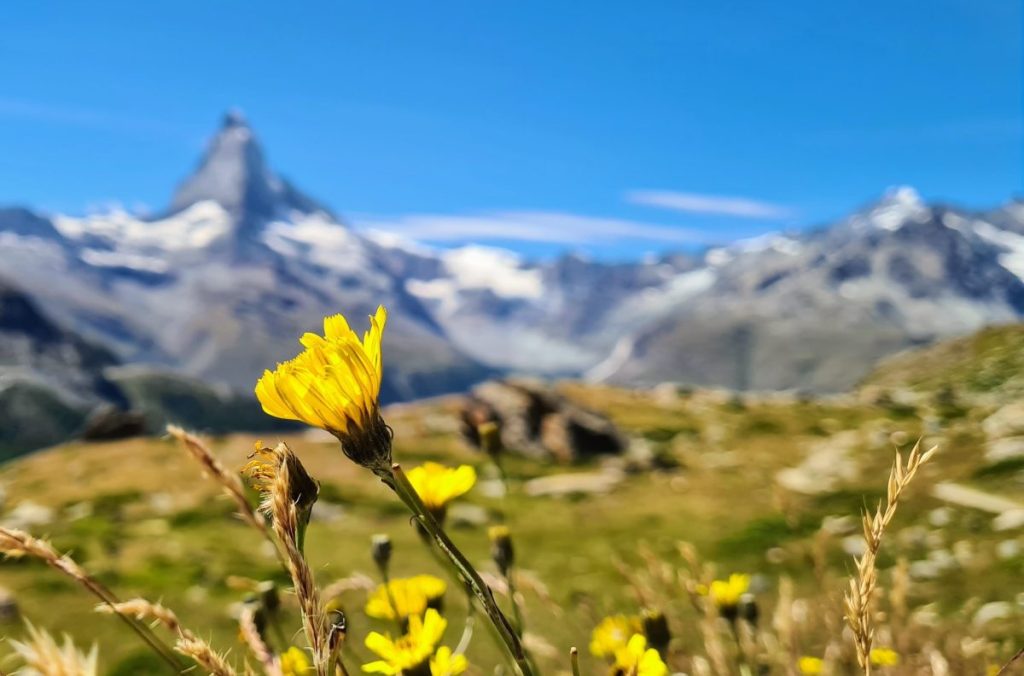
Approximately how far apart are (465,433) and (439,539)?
2198cm

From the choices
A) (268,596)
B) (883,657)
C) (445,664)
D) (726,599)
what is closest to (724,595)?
(726,599)

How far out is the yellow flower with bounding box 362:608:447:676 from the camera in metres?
2.37

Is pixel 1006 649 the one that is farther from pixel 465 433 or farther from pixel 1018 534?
pixel 465 433

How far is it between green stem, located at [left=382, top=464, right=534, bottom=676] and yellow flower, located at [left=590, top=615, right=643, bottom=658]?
1.34 metres

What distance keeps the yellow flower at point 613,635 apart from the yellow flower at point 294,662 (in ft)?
3.76

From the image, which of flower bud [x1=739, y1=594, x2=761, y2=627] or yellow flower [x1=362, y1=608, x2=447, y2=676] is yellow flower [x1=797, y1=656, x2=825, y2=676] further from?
yellow flower [x1=362, y1=608, x2=447, y2=676]

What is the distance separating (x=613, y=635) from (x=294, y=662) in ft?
4.26

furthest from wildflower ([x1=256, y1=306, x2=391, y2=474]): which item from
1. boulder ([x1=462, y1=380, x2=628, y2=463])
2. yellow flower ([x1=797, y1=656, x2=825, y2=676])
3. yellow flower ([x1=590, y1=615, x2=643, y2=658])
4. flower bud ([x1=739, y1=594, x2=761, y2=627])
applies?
boulder ([x1=462, y1=380, x2=628, y2=463])

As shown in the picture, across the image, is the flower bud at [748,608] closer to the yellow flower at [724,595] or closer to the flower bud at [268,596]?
the yellow flower at [724,595]

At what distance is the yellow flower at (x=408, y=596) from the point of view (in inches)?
120

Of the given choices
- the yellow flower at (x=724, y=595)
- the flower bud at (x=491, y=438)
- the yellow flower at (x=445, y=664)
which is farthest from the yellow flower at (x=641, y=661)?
the flower bud at (x=491, y=438)

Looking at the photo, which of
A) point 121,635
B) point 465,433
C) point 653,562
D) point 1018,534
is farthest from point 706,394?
point 653,562

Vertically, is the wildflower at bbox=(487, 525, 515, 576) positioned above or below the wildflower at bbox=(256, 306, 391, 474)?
below

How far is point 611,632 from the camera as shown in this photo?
328 centimetres
